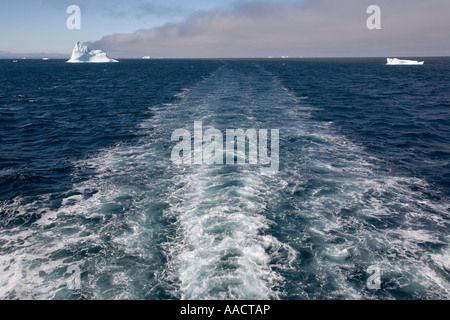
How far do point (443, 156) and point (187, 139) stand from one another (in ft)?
69.9

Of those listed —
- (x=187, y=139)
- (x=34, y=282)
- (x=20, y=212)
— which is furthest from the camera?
(x=187, y=139)

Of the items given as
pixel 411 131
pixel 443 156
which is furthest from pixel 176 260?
pixel 411 131

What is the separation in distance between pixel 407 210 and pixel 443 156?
10894mm

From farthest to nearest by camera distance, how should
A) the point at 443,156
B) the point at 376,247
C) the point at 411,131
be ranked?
the point at 411,131 → the point at 443,156 → the point at 376,247

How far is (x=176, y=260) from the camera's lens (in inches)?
378

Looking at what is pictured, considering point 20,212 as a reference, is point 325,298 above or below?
below

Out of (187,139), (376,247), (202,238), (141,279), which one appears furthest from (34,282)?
(187,139)

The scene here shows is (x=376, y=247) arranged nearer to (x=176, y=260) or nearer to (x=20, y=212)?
(x=176, y=260)

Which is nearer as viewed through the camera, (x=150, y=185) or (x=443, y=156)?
(x=150, y=185)
